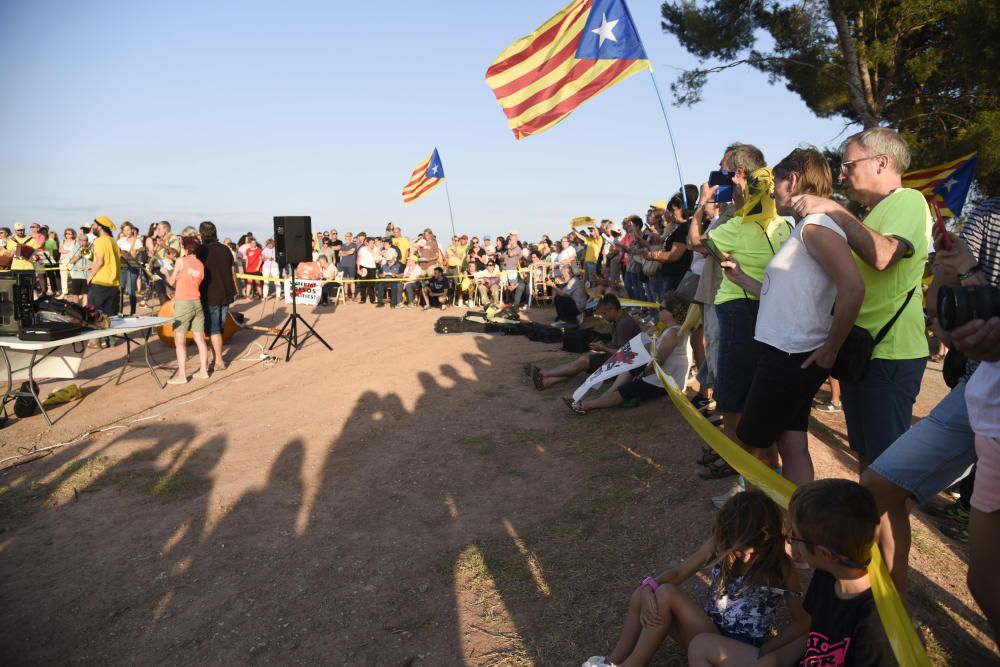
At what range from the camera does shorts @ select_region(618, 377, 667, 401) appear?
254 inches

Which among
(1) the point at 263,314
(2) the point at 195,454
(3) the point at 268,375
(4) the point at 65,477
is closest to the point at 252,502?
(2) the point at 195,454

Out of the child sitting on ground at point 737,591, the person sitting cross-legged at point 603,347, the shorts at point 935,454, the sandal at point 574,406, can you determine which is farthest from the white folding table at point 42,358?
the shorts at point 935,454

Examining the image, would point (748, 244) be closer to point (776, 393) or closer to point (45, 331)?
point (776, 393)

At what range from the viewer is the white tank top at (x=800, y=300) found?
2.93 meters

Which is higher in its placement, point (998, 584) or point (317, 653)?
point (998, 584)

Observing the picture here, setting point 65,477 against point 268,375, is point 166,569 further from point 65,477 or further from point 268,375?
point 268,375

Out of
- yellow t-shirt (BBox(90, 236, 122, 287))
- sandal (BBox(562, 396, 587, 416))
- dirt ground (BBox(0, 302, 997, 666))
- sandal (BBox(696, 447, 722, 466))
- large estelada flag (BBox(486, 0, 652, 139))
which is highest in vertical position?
large estelada flag (BBox(486, 0, 652, 139))

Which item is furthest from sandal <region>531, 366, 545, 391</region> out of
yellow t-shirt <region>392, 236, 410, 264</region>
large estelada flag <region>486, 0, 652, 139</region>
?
yellow t-shirt <region>392, 236, 410, 264</region>

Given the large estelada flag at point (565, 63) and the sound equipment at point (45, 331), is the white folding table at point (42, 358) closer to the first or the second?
the sound equipment at point (45, 331)

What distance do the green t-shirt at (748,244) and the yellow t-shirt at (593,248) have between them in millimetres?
11076

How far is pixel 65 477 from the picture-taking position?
604 centimetres

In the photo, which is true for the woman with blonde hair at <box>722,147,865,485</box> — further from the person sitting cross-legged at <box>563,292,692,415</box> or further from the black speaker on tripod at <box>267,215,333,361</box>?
the black speaker on tripod at <box>267,215,333,361</box>

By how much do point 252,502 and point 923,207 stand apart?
4939 mm

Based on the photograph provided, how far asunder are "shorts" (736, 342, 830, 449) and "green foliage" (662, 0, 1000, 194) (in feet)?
37.3
